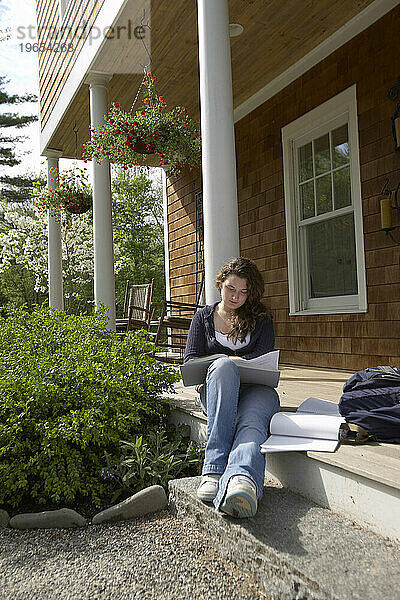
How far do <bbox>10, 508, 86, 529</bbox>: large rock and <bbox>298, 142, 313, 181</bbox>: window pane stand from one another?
3648 mm

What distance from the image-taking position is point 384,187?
13.4 ft

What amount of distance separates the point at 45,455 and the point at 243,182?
13.5ft

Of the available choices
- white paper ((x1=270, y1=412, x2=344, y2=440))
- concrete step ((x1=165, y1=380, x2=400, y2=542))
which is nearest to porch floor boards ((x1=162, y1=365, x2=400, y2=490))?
concrete step ((x1=165, y1=380, x2=400, y2=542))

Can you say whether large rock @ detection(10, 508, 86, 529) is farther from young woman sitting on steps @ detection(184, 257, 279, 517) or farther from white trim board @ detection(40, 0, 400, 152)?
white trim board @ detection(40, 0, 400, 152)

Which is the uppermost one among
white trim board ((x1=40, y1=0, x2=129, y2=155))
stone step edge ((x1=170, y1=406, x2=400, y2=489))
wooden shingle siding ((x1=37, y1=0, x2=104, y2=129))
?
wooden shingle siding ((x1=37, y1=0, x2=104, y2=129))

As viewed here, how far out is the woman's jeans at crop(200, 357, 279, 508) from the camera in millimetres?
1948

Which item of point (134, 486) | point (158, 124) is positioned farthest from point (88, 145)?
point (134, 486)

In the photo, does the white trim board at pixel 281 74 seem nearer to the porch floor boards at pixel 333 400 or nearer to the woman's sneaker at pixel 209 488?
the porch floor boards at pixel 333 400

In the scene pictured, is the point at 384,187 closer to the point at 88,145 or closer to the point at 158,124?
the point at 158,124

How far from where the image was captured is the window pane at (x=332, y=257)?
4.48 metres

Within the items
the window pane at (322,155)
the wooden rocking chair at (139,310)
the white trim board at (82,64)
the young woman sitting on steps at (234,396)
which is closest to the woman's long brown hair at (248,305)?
the young woman sitting on steps at (234,396)

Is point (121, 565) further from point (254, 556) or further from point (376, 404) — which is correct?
point (376, 404)

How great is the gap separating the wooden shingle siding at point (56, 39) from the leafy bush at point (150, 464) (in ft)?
12.9

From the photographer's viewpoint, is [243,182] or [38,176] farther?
[38,176]
